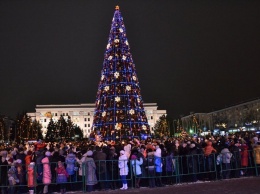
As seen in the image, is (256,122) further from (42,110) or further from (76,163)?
(76,163)

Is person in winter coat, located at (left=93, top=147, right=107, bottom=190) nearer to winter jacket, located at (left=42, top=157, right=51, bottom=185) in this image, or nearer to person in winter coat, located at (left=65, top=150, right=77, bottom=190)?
person in winter coat, located at (left=65, top=150, right=77, bottom=190)

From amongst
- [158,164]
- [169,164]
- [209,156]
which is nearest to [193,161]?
[209,156]

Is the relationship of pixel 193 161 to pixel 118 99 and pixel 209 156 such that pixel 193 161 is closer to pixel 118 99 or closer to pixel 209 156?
pixel 209 156

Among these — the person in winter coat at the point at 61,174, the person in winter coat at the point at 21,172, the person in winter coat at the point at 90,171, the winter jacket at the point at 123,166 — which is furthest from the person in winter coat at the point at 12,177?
the winter jacket at the point at 123,166

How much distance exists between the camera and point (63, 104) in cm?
17238

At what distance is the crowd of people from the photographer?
1623cm

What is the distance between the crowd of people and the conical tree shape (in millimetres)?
18331

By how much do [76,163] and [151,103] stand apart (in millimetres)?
145287

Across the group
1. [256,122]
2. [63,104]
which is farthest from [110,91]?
[63,104]

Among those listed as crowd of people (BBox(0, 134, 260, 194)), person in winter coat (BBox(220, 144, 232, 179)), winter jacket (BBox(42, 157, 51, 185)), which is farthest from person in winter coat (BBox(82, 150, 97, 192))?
person in winter coat (BBox(220, 144, 232, 179))

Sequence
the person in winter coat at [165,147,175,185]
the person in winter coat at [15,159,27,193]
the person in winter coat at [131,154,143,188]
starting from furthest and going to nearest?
the person in winter coat at [165,147,175,185] → the person in winter coat at [131,154,143,188] → the person in winter coat at [15,159,27,193]

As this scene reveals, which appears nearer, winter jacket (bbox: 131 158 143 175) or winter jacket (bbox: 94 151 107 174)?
winter jacket (bbox: 94 151 107 174)

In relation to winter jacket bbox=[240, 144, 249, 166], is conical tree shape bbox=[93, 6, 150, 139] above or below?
above

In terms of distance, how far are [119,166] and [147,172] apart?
1.49 m
